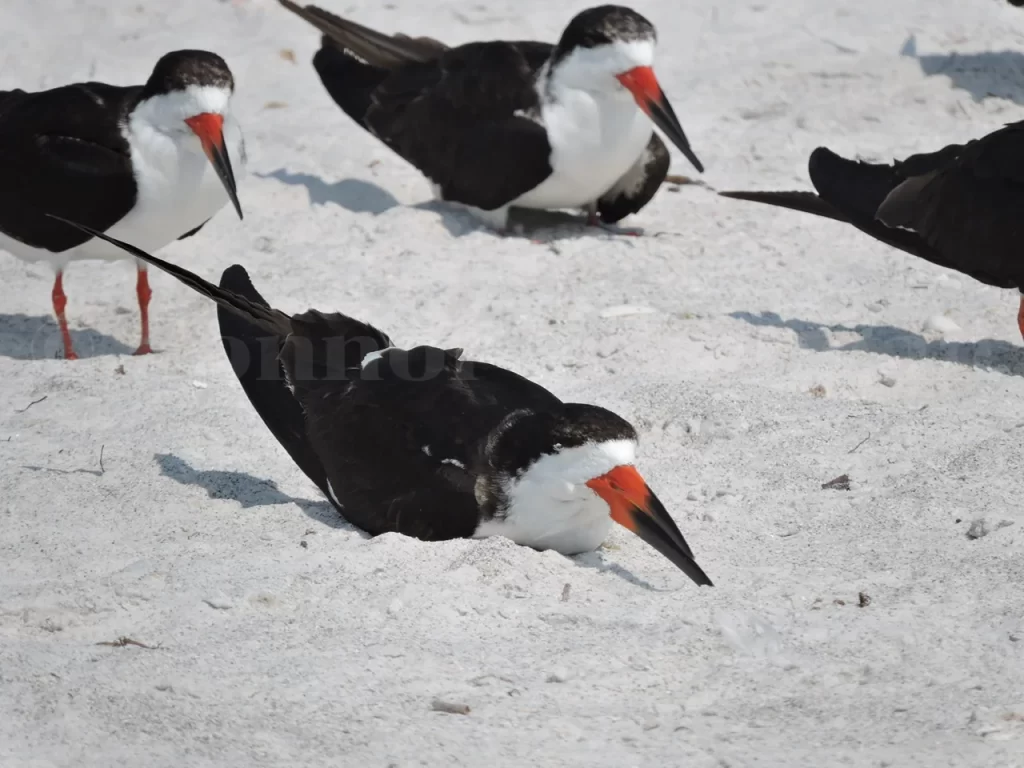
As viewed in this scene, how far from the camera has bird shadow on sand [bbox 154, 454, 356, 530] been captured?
14.5 ft

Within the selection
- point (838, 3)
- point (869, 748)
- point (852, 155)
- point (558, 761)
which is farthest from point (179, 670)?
point (838, 3)

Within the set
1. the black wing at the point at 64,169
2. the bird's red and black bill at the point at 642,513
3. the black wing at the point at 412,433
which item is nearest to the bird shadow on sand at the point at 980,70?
the black wing at the point at 64,169

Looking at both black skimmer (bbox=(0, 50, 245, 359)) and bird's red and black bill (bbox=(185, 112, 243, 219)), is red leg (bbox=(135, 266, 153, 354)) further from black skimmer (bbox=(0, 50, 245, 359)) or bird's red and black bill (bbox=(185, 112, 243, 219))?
bird's red and black bill (bbox=(185, 112, 243, 219))

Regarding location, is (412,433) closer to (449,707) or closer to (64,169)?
(449,707)

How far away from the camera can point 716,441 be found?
4.81 metres

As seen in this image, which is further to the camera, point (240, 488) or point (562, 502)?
point (240, 488)

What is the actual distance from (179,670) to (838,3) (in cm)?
698

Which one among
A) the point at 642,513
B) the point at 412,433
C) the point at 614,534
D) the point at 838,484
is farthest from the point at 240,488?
the point at 838,484

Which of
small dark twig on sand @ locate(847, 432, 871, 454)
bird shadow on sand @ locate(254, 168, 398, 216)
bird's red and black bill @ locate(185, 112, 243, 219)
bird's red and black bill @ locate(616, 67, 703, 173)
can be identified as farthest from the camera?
bird shadow on sand @ locate(254, 168, 398, 216)

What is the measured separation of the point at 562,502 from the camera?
3.98 metres

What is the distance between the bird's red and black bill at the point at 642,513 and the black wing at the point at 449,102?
3.12m

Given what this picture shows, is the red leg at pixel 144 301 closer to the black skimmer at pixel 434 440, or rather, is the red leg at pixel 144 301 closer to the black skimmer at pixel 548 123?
the black skimmer at pixel 434 440

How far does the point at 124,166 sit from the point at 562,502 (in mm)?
2631

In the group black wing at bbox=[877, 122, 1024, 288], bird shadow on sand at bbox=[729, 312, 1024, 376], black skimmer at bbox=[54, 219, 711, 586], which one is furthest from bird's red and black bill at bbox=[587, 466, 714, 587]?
black wing at bbox=[877, 122, 1024, 288]
